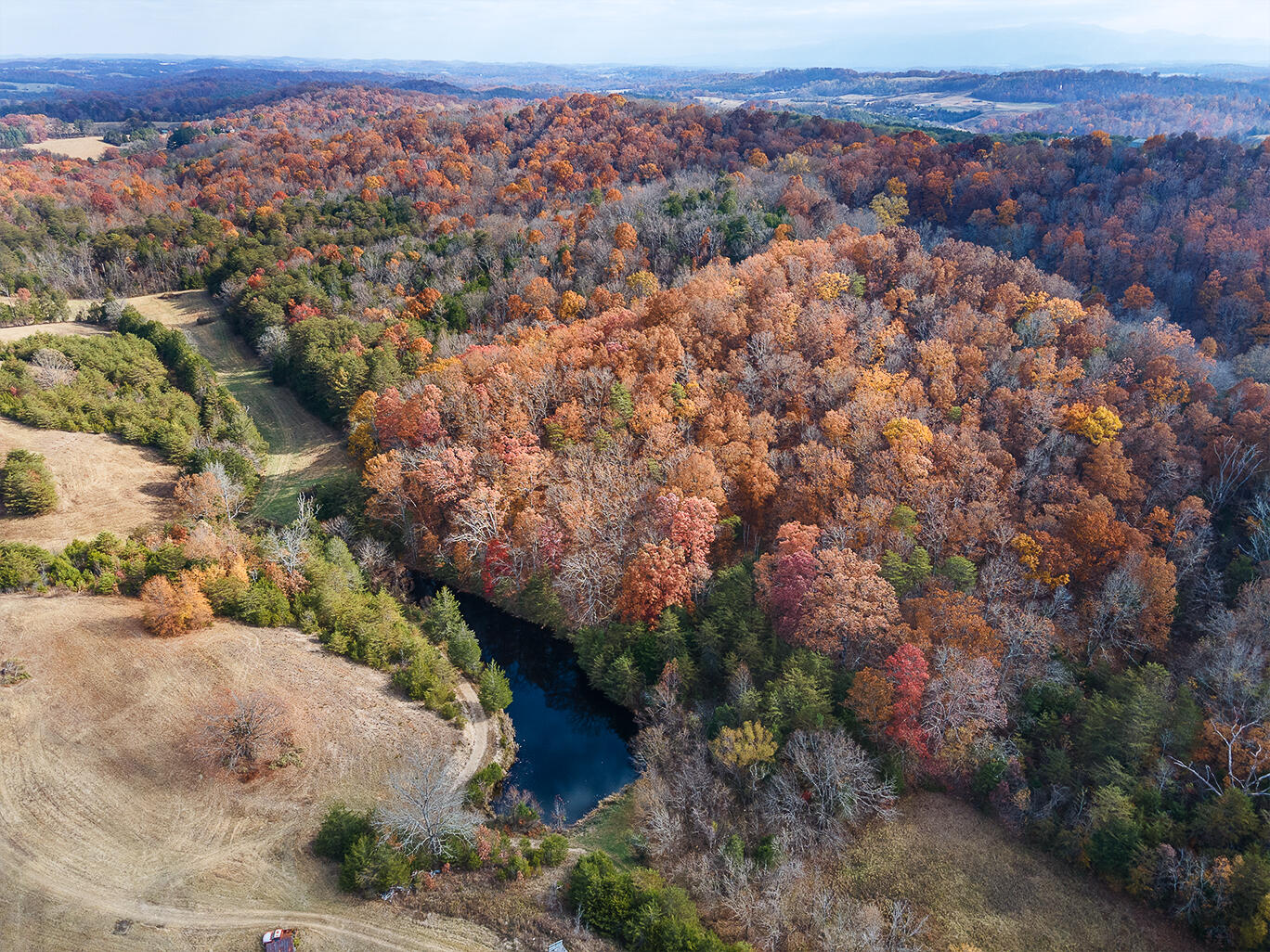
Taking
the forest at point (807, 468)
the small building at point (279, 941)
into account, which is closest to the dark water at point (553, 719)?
the forest at point (807, 468)

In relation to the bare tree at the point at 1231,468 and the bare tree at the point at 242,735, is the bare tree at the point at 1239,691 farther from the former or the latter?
the bare tree at the point at 242,735

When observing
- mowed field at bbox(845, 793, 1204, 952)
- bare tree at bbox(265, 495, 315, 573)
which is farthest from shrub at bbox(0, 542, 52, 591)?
mowed field at bbox(845, 793, 1204, 952)

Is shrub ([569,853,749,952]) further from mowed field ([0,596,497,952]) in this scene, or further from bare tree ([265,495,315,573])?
bare tree ([265,495,315,573])

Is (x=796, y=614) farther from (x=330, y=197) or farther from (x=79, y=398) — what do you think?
(x=330, y=197)

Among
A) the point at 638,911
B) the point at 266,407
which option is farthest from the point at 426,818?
the point at 266,407

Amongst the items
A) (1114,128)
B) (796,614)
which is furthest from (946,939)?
(1114,128)
